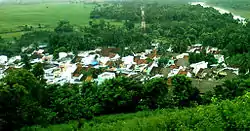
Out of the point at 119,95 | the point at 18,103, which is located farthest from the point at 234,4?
the point at 18,103

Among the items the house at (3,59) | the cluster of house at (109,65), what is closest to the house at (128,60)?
the cluster of house at (109,65)

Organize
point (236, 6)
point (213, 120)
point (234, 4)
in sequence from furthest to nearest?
1. point (234, 4)
2. point (236, 6)
3. point (213, 120)

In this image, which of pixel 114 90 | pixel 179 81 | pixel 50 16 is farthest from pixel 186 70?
pixel 50 16

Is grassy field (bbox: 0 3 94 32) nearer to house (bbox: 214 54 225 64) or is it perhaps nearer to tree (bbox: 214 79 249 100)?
house (bbox: 214 54 225 64)

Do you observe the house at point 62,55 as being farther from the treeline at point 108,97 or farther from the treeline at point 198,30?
the treeline at point 108,97

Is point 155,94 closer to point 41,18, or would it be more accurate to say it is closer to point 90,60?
point 90,60

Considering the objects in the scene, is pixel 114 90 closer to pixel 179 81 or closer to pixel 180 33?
pixel 179 81
